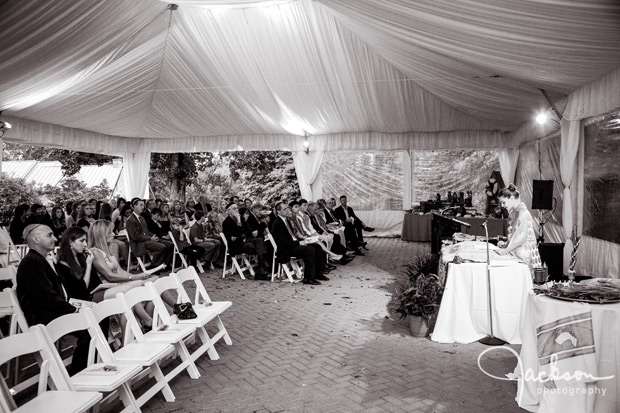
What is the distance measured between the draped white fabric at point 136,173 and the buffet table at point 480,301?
13979 mm

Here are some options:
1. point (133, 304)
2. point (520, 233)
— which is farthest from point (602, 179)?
point (133, 304)

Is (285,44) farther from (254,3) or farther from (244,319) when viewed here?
(244,319)

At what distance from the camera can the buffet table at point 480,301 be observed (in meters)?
5.07

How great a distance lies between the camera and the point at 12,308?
417 cm

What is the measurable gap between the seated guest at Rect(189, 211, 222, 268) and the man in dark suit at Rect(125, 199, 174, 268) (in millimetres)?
495

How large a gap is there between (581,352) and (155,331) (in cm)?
322

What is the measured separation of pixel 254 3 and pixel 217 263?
5573mm

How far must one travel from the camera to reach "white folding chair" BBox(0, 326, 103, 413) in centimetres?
269

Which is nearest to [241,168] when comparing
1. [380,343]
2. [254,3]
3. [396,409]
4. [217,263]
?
[217,263]

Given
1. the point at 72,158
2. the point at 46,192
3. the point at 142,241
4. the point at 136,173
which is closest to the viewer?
the point at 142,241

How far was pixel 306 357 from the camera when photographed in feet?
15.9

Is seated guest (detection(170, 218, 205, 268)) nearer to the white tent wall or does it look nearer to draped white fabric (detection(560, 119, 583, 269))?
the white tent wall

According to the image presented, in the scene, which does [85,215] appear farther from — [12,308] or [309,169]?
[309,169]

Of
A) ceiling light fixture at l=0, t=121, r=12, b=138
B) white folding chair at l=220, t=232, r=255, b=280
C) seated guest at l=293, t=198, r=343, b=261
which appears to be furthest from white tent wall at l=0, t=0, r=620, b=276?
white folding chair at l=220, t=232, r=255, b=280
